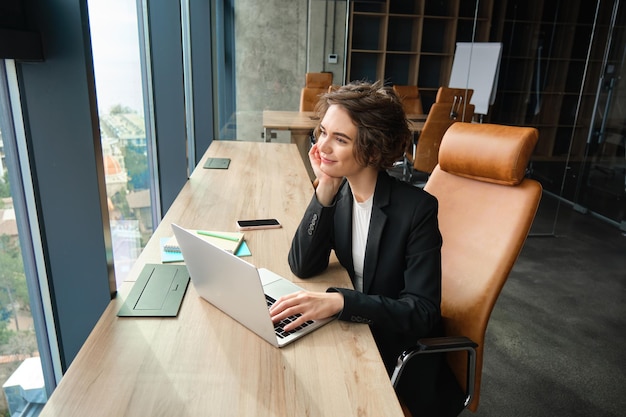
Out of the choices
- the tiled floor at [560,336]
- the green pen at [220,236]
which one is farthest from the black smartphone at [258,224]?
the tiled floor at [560,336]

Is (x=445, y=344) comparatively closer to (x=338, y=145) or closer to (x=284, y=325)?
(x=284, y=325)

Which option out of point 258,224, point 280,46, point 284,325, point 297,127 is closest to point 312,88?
point 297,127

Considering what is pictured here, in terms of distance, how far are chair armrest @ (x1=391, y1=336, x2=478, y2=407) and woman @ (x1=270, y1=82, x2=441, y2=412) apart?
0.12ft

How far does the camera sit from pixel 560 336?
2621 mm

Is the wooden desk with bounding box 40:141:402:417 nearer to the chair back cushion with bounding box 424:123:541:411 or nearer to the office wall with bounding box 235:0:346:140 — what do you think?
the chair back cushion with bounding box 424:123:541:411

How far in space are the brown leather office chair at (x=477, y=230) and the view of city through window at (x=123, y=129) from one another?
1257mm

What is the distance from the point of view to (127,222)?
2332 millimetres

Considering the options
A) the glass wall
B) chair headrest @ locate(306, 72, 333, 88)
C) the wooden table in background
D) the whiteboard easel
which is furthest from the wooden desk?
chair headrest @ locate(306, 72, 333, 88)

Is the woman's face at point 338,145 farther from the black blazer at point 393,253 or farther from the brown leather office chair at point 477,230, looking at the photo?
the brown leather office chair at point 477,230

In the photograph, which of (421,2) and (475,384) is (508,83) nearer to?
(421,2)

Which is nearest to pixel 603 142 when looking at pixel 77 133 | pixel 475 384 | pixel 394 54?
pixel 394 54

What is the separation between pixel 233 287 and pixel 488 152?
3.13ft

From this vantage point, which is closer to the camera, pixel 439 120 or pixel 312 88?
pixel 439 120

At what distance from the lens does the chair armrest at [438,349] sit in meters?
1.20
